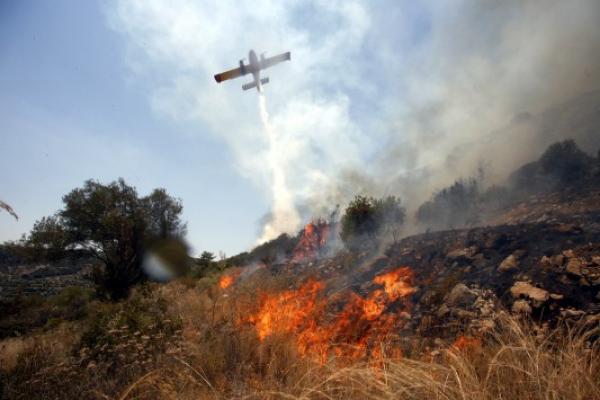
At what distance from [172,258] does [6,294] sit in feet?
50.8

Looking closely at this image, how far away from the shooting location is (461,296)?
9297 millimetres

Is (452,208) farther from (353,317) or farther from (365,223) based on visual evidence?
(353,317)

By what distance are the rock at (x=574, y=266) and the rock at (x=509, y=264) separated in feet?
4.89

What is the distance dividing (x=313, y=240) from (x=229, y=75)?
83.3 ft

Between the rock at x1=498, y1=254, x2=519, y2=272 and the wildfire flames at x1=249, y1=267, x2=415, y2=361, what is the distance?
9.29 feet

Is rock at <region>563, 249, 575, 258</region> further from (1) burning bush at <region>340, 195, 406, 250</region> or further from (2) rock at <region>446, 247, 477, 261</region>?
(1) burning bush at <region>340, 195, 406, 250</region>

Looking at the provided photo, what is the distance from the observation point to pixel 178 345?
6.09 metres

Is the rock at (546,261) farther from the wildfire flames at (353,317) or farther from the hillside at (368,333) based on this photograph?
the wildfire flames at (353,317)

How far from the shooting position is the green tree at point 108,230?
873 inches

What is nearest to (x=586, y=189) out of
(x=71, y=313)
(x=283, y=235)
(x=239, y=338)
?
(x=239, y=338)

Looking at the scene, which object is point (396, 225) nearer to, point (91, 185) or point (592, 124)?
point (91, 185)

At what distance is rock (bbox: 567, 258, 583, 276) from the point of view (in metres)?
8.58

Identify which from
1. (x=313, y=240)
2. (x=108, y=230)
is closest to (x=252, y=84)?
(x=108, y=230)

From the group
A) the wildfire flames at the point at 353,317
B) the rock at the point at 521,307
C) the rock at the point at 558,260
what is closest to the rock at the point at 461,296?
the rock at the point at 521,307
